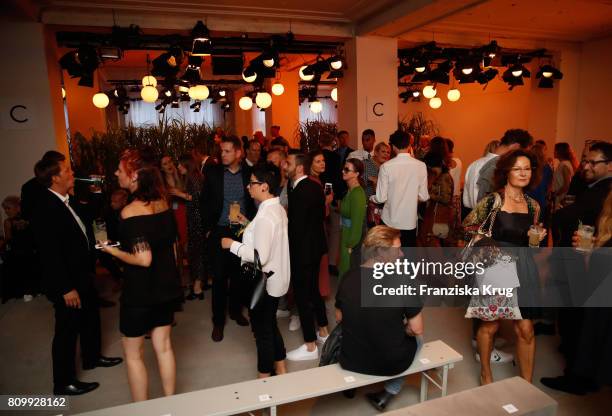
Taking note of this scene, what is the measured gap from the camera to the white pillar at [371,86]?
7328 mm

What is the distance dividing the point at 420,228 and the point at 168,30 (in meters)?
4.73

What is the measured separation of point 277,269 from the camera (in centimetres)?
280

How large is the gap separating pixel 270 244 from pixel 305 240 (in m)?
0.68

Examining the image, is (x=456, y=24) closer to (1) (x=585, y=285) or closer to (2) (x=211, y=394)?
(1) (x=585, y=285)

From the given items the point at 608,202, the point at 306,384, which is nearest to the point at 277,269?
the point at 306,384

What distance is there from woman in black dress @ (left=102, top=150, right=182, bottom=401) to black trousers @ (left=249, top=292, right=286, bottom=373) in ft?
1.65

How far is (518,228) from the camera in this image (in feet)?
9.30

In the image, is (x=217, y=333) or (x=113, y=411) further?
(x=217, y=333)

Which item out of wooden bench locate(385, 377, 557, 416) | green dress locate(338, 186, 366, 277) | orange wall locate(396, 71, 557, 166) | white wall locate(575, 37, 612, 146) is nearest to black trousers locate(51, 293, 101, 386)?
green dress locate(338, 186, 366, 277)

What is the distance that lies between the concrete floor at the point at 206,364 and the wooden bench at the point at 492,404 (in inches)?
30.3

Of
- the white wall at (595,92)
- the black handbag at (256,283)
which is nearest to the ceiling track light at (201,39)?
the black handbag at (256,283)

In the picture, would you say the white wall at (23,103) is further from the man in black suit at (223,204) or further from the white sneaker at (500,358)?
the white sneaker at (500,358)

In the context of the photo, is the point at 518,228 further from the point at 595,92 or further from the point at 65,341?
the point at 595,92

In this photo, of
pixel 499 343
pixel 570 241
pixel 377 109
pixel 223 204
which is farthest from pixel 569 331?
pixel 377 109
